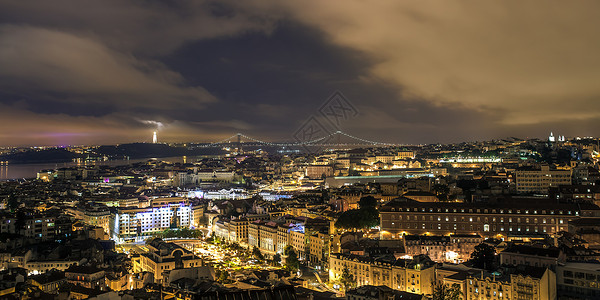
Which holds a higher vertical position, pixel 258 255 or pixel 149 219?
pixel 149 219

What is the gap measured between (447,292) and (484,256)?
7.19 feet

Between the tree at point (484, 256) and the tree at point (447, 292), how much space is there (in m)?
1.41

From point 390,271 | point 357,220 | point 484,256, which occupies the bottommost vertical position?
point 390,271

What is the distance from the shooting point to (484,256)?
42.1 feet

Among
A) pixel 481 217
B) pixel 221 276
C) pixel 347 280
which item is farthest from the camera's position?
pixel 481 217

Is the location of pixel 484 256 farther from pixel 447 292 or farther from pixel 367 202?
pixel 367 202

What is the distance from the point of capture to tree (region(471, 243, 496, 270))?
1250cm

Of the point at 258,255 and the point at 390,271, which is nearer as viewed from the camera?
the point at 390,271

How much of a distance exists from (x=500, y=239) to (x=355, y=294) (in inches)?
243

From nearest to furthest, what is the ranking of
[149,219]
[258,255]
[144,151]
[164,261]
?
[164,261] < [258,255] < [149,219] < [144,151]

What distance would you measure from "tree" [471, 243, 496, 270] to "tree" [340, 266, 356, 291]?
3.12 m

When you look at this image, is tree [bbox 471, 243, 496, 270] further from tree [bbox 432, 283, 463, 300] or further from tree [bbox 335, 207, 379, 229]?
tree [bbox 335, 207, 379, 229]

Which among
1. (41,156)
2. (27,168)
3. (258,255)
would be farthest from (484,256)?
(41,156)

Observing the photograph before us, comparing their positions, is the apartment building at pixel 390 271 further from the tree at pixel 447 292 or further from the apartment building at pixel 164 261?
the apartment building at pixel 164 261
